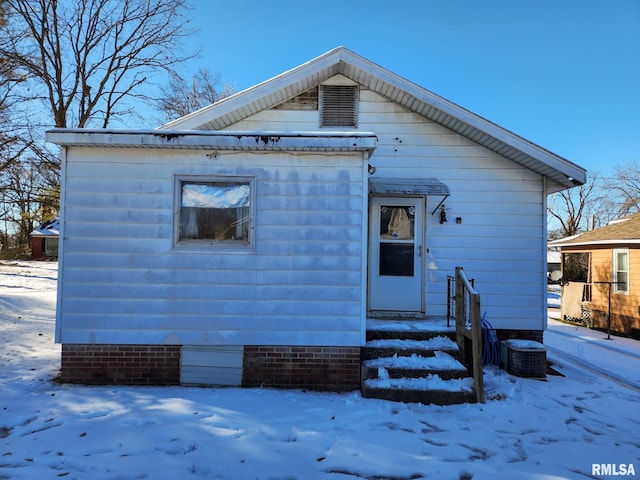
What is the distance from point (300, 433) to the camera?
11.9 feet

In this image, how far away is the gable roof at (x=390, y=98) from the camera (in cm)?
600

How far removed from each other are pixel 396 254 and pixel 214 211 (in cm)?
306

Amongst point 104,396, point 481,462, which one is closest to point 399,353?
point 481,462

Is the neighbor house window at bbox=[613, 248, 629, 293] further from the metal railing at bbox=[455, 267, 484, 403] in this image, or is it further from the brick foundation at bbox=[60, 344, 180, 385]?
the brick foundation at bbox=[60, 344, 180, 385]

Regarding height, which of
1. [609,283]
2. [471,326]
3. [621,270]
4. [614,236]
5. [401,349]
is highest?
[614,236]

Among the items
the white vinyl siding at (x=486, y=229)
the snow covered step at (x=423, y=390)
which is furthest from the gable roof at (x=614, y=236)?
the snow covered step at (x=423, y=390)

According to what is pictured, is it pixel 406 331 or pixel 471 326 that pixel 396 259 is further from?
pixel 471 326

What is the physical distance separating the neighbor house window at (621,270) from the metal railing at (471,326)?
10374mm

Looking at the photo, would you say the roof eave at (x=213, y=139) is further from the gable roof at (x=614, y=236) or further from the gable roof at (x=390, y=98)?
the gable roof at (x=614, y=236)

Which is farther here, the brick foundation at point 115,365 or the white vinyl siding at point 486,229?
the white vinyl siding at point 486,229

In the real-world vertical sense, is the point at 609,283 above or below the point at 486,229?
below

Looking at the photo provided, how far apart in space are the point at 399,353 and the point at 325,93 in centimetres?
435

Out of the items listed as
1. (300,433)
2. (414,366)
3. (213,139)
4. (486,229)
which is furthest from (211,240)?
(486,229)

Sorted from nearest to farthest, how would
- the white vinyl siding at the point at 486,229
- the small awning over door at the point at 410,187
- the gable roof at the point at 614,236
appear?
the small awning over door at the point at 410,187 < the white vinyl siding at the point at 486,229 < the gable roof at the point at 614,236
